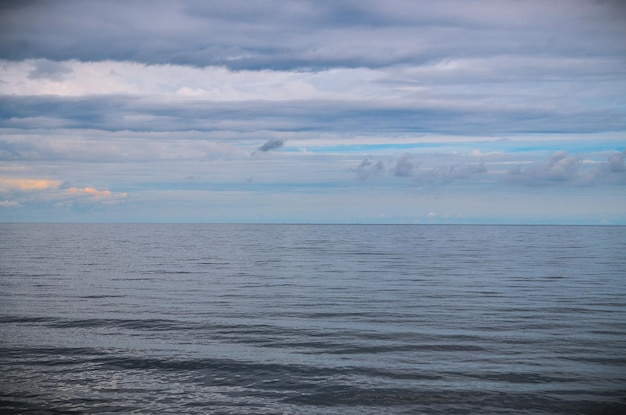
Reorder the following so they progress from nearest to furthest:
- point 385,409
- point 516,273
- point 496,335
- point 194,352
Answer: point 385,409
point 194,352
point 496,335
point 516,273

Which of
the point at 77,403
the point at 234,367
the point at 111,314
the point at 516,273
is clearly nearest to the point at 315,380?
the point at 234,367

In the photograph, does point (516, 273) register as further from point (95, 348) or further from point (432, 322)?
point (95, 348)

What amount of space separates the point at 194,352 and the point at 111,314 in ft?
33.5

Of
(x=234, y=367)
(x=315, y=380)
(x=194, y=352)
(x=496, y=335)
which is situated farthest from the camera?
(x=496, y=335)

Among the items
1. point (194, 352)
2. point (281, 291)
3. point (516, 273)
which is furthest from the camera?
point (516, 273)

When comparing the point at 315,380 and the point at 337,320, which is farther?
the point at 337,320

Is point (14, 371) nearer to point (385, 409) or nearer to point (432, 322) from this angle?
point (385, 409)

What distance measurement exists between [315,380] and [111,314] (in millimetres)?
15770

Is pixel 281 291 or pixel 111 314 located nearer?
pixel 111 314

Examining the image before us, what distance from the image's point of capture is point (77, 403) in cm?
1659

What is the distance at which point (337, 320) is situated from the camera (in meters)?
28.9

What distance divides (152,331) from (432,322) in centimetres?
1317

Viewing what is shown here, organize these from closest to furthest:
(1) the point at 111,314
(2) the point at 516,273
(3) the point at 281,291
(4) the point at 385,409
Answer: (4) the point at 385,409
(1) the point at 111,314
(3) the point at 281,291
(2) the point at 516,273

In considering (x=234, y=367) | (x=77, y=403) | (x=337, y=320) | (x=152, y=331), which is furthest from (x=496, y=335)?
(x=77, y=403)
